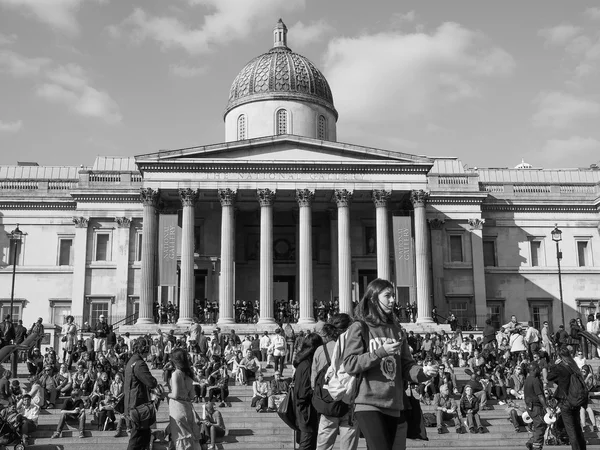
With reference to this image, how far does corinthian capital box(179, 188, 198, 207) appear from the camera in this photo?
3969 centimetres

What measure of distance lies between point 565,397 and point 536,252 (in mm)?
37791

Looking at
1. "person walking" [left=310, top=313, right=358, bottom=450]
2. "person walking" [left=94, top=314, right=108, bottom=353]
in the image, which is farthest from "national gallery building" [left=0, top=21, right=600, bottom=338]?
"person walking" [left=310, top=313, right=358, bottom=450]

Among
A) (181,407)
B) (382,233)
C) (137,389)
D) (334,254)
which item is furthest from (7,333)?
(181,407)

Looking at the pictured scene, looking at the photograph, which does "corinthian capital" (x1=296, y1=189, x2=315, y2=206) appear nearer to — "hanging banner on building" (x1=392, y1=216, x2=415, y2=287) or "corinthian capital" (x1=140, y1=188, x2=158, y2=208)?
"hanging banner on building" (x1=392, y1=216, x2=415, y2=287)

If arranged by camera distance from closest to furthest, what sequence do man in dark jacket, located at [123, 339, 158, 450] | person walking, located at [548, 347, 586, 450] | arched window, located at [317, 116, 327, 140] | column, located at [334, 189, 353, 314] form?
man in dark jacket, located at [123, 339, 158, 450], person walking, located at [548, 347, 586, 450], column, located at [334, 189, 353, 314], arched window, located at [317, 116, 327, 140]

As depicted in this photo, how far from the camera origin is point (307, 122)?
48.4 meters

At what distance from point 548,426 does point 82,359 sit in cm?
1640

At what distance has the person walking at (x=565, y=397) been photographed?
40.5 feet

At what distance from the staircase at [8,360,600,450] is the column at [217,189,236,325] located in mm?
16082

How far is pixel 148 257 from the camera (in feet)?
128

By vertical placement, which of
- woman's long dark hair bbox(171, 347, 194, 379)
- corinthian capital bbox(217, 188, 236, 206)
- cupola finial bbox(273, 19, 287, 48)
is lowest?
woman's long dark hair bbox(171, 347, 194, 379)

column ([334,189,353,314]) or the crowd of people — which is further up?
column ([334,189,353,314])

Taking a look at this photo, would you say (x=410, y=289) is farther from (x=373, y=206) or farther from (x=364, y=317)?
(x=364, y=317)

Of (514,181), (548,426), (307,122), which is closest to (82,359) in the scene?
(548,426)
